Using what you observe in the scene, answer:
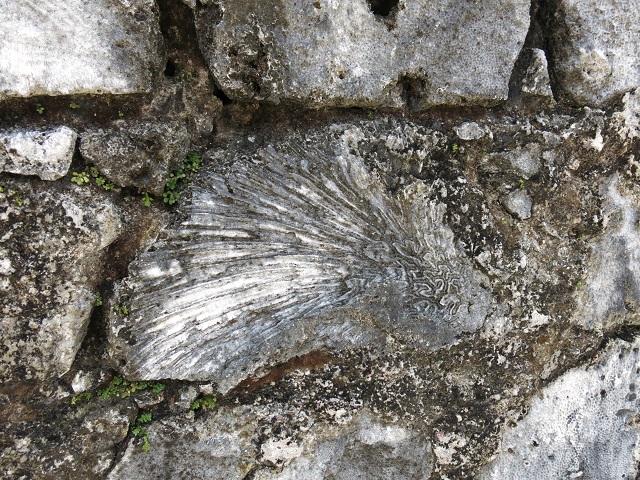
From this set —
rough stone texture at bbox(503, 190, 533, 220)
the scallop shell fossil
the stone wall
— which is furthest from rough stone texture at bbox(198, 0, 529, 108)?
rough stone texture at bbox(503, 190, 533, 220)

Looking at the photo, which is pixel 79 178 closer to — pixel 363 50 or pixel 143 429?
pixel 143 429

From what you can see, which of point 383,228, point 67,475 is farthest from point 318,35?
point 67,475

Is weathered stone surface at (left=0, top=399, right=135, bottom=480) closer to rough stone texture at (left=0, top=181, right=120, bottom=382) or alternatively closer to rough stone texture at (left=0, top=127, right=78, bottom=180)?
rough stone texture at (left=0, top=181, right=120, bottom=382)

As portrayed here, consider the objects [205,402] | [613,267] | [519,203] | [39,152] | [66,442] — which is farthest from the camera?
[613,267]

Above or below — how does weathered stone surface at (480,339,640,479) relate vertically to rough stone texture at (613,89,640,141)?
below

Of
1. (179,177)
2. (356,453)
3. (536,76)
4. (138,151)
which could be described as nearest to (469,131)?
(536,76)

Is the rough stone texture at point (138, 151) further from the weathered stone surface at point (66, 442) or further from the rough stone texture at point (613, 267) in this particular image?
the rough stone texture at point (613, 267)
